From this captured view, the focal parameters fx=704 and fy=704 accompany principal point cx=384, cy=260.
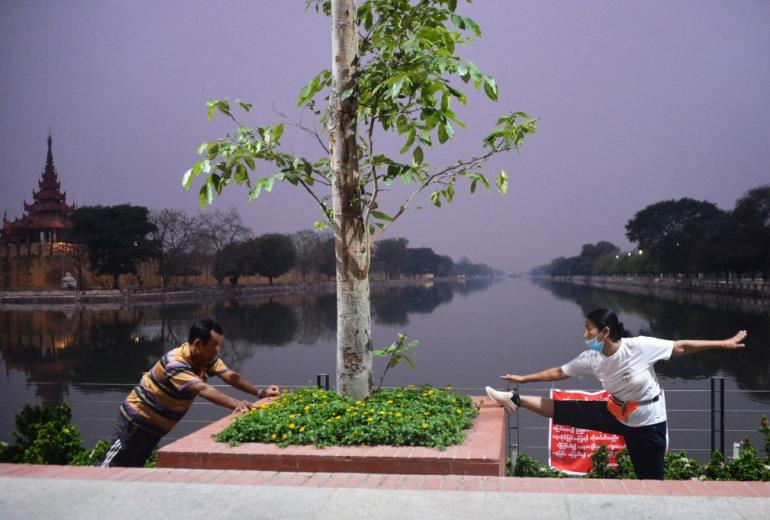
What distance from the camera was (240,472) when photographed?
5.04m

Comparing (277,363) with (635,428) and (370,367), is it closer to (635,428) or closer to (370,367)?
(370,367)

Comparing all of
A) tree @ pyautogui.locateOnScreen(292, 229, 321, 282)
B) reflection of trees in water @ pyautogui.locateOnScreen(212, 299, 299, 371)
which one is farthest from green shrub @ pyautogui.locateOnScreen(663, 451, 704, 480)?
tree @ pyautogui.locateOnScreen(292, 229, 321, 282)

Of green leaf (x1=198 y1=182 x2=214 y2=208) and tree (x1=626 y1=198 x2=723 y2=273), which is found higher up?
tree (x1=626 y1=198 x2=723 y2=273)

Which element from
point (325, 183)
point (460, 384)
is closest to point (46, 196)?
point (460, 384)

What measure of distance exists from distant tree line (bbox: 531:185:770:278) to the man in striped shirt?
67343mm

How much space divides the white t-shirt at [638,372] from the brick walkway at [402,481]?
0.79 metres

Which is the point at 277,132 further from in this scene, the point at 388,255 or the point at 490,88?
the point at 388,255

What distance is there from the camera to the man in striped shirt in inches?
209

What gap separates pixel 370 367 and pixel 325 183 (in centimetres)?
217

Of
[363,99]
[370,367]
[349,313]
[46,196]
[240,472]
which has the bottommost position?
[240,472]

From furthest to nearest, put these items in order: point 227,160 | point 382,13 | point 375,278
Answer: point 375,278 < point 382,13 < point 227,160

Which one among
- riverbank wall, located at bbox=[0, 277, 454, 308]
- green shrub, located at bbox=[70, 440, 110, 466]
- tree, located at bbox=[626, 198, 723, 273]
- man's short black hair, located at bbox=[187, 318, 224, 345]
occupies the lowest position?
riverbank wall, located at bbox=[0, 277, 454, 308]

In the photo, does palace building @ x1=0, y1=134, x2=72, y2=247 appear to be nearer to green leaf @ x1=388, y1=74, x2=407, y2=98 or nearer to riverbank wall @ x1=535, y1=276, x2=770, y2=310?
riverbank wall @ x1=535, y1=276, x2=770, y2=310

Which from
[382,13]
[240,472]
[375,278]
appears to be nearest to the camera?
[240,472]
